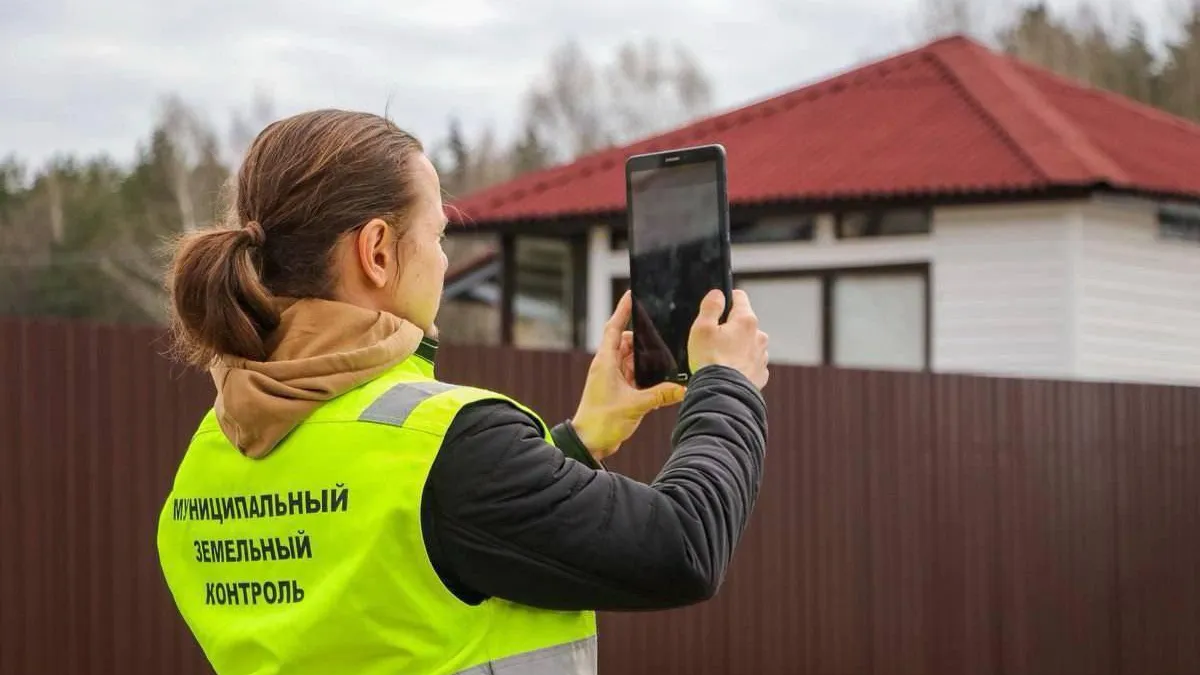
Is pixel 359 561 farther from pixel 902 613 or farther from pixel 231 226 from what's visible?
pixel 902 613

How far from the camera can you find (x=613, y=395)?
247 centimetres

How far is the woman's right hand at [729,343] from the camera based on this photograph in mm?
2162

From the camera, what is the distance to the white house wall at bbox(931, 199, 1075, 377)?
1514cm

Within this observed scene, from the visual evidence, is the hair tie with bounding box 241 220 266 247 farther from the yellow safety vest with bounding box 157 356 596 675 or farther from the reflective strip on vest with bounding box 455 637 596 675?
the reflective strip on vest with bounding box 455 637 596 675

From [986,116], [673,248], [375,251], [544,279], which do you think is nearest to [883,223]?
[986,116]

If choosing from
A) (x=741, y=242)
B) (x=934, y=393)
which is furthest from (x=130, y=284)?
(x=934, y=393)

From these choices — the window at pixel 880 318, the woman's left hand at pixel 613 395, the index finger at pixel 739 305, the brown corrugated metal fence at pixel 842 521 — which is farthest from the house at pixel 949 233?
the index finger at pixel 739 305

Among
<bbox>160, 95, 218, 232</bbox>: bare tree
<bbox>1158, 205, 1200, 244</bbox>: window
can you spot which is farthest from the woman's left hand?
<bbox>160, 95, 218, 232</bbox>: bare tree

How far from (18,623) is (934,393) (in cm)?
515

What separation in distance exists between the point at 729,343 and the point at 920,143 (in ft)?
48.2

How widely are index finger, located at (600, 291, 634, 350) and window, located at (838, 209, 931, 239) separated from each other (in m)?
13.5

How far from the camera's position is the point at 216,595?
215cm

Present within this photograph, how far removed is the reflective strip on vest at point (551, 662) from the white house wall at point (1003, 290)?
13522 mm

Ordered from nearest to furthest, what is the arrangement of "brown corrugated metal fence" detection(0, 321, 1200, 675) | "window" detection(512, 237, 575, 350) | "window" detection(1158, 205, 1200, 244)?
"brown corrugated metal fence" detection(0, 321, 1200, 675) → "window" detection(1158, 205, 1200, 244) → "window" detection(512, 237, 575, 350)
